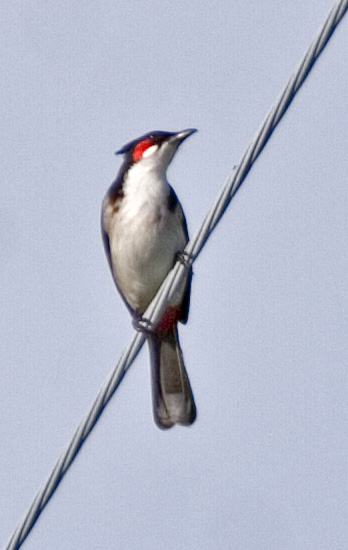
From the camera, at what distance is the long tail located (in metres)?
8.80

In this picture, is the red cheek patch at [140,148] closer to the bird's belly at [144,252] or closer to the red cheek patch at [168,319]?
the bird's belly at [144,252]

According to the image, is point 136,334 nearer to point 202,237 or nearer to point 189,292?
point 202,237

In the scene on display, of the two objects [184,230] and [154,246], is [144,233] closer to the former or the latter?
[154,246]

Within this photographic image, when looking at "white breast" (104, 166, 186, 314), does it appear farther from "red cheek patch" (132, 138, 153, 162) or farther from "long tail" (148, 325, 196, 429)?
"long tail" (148, 325, 196, 429)

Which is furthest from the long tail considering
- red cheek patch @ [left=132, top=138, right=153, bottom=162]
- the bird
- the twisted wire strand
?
the twisted wire strand

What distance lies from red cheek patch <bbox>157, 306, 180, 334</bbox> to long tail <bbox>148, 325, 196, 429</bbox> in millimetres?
58

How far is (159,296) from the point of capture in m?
6.17

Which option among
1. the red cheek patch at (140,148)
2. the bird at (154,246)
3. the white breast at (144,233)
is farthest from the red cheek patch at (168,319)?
the red cheek patch at (140,148)

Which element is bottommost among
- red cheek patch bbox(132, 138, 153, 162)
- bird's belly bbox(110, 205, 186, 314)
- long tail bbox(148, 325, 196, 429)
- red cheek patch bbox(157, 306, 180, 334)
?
long tail bbox(148, 325, 196, 429)

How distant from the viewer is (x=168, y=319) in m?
8.69

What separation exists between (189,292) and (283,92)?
11.4 feet

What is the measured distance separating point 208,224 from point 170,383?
3192mm

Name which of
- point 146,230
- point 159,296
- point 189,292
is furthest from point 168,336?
point 159,296

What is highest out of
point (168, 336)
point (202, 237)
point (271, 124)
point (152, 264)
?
point (271, 124)
